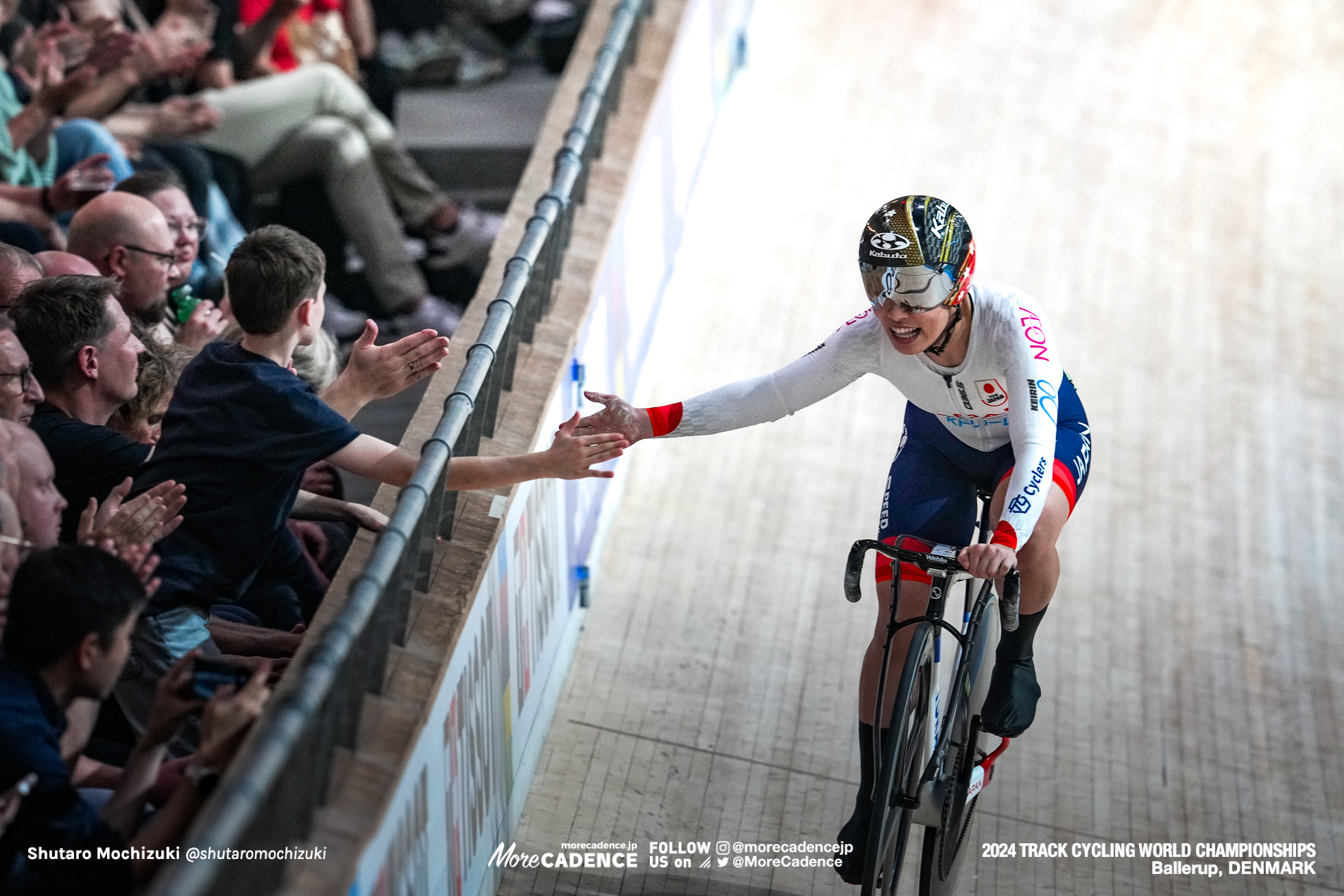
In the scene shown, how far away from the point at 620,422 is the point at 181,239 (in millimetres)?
1447

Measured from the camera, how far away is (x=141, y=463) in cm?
300

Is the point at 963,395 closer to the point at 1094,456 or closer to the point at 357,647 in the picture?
the point at 357,647

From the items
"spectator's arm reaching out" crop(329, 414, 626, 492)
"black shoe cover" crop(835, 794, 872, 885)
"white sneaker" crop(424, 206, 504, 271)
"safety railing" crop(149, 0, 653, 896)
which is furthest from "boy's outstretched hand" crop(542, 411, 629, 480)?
"white sneaker" crop(424, 206, 504, 271)

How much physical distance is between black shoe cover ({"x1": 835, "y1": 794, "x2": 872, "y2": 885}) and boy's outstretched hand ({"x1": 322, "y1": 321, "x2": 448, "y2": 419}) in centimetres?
147

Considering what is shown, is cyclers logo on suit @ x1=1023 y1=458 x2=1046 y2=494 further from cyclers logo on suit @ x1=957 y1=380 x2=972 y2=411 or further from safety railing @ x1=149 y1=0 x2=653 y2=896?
safety railing @ x1=149 y1=0 x2=653 y2=896

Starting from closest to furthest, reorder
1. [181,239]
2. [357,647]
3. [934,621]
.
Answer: [357,647] < [934,621] < [181,239]

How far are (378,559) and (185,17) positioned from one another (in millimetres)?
3856

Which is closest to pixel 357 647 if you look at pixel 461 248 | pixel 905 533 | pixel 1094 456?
pixel 905 533

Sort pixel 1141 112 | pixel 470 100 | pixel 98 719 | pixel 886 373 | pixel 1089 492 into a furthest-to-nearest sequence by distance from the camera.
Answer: pixel 1141 112, pixel 470 100, pixel 1089 492, pixel 886 373, pixel 98 719

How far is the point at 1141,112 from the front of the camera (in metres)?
7.37

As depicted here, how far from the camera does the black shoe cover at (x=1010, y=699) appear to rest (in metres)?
3.46

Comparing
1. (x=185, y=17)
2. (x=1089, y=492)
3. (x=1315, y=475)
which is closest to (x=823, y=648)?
(x=1089, y=492)

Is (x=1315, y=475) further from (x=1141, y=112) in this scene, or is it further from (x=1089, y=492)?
(x=1141, y=112)

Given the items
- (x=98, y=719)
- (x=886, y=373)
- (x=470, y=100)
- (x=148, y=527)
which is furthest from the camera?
(x=470, y=100)
